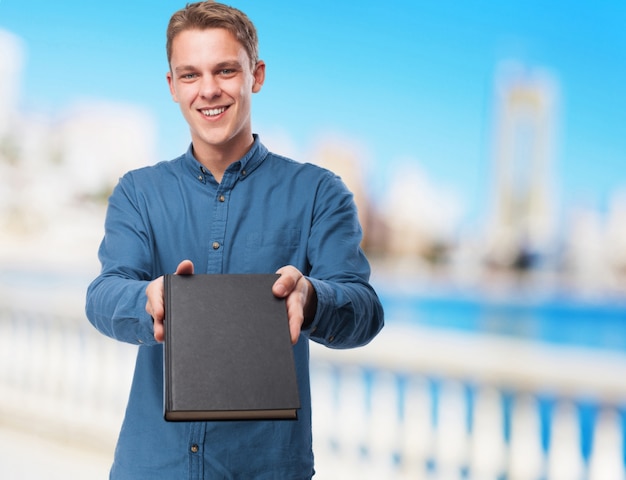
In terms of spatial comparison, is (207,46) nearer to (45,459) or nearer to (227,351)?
(227,351)

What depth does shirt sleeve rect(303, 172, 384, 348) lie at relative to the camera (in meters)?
0.89

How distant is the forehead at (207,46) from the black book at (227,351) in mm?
268

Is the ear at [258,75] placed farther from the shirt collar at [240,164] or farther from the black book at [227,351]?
the black book at [227,351]

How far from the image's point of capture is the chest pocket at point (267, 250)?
3.26 ft

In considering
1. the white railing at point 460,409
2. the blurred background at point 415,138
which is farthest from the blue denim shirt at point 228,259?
the blurred background at point 415,138

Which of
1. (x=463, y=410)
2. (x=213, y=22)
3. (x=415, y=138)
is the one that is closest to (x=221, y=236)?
(x=213, y=22)

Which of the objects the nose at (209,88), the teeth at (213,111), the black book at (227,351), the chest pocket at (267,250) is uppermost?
the nose at (209,88)

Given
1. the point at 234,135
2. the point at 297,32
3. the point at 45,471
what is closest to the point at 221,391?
the point at 234,135

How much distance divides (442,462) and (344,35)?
17.2 m

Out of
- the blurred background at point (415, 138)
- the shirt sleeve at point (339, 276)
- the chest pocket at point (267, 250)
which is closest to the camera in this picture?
the shirt sleeve at point (339, 276)

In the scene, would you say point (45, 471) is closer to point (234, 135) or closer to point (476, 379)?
point (476, 379)

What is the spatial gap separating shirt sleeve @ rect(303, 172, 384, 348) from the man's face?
14cm

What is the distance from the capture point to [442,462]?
268cm

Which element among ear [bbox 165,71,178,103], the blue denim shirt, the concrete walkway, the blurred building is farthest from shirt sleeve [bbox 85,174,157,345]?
the blurred building
